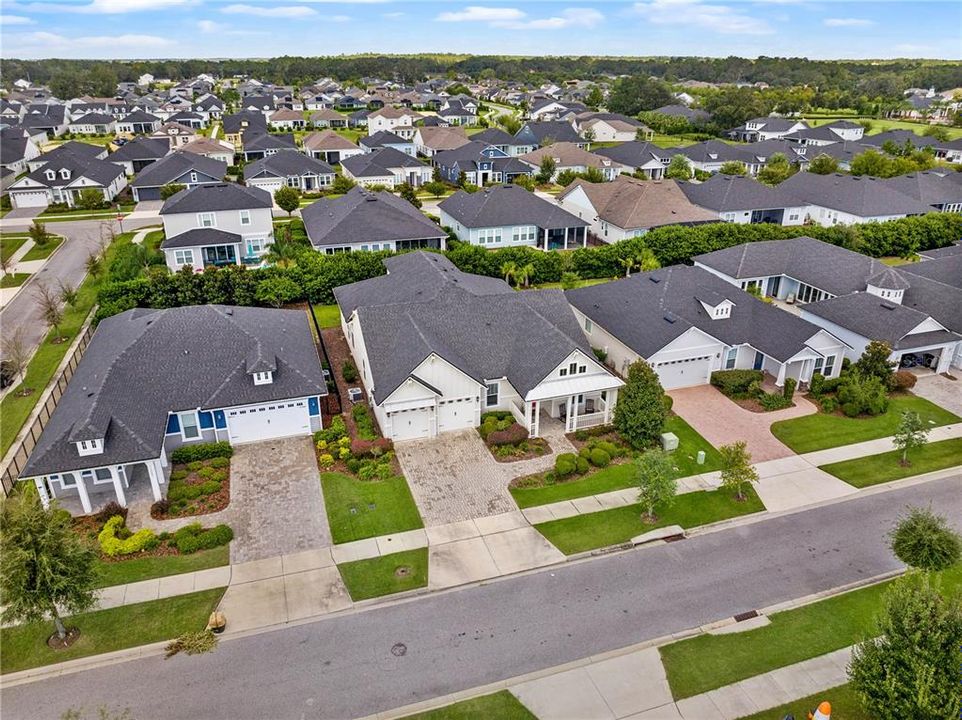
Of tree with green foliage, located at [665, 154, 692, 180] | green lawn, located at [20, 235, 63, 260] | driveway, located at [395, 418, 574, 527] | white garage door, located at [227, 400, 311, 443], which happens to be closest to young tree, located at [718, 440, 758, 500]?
driveway, located at [395, 418, 574, 527]

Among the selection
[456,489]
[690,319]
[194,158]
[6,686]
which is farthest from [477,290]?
[194,158]

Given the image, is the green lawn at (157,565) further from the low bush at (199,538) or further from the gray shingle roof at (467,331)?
the gray shingle roof at (467,331)

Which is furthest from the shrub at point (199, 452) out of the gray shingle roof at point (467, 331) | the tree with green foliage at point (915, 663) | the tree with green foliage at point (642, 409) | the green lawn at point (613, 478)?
the tree with green foliage at point (915, 663)

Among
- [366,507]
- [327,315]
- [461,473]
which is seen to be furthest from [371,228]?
[366,507]

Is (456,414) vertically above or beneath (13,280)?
beneath

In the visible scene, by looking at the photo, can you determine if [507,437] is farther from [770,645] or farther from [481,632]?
[770,645]

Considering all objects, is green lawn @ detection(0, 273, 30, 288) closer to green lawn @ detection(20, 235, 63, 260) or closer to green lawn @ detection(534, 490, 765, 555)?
green lawn @ detection(20, 235, 63, 260)
